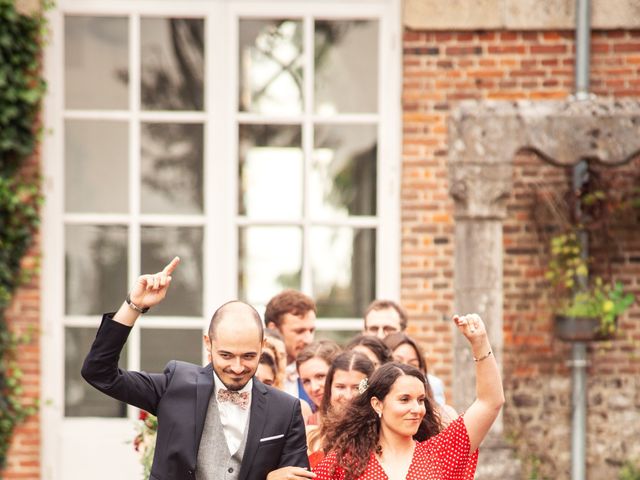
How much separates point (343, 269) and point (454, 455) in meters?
4.67

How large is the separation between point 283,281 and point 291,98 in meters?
1.31

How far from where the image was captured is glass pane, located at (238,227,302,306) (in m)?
8.96

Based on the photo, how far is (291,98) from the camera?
29.4 ft

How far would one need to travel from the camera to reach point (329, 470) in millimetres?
4438

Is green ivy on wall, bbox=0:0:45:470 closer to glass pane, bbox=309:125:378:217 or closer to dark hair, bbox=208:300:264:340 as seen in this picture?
glass pane, bbox=309:125:378:217

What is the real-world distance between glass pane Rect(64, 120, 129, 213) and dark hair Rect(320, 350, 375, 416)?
161 inches

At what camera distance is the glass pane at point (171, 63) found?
29.2 ft

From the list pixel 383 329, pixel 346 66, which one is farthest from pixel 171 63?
pixel 383 329

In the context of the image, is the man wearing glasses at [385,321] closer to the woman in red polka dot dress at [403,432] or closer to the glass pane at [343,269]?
the woman in red polka dot dress at [403,432]

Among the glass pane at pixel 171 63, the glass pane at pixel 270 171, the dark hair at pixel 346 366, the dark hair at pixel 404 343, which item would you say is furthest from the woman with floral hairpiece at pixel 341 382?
the glass pane at pixel 171 63

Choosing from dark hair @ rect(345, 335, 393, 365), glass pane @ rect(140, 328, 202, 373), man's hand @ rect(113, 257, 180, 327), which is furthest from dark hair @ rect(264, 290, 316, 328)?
man's hand @ rect(113, 257, 180, 327)

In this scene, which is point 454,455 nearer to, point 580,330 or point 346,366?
point 346,366

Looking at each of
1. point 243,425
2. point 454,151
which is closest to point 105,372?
point 243,425

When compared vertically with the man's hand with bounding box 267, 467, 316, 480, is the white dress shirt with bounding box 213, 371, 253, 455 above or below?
above
